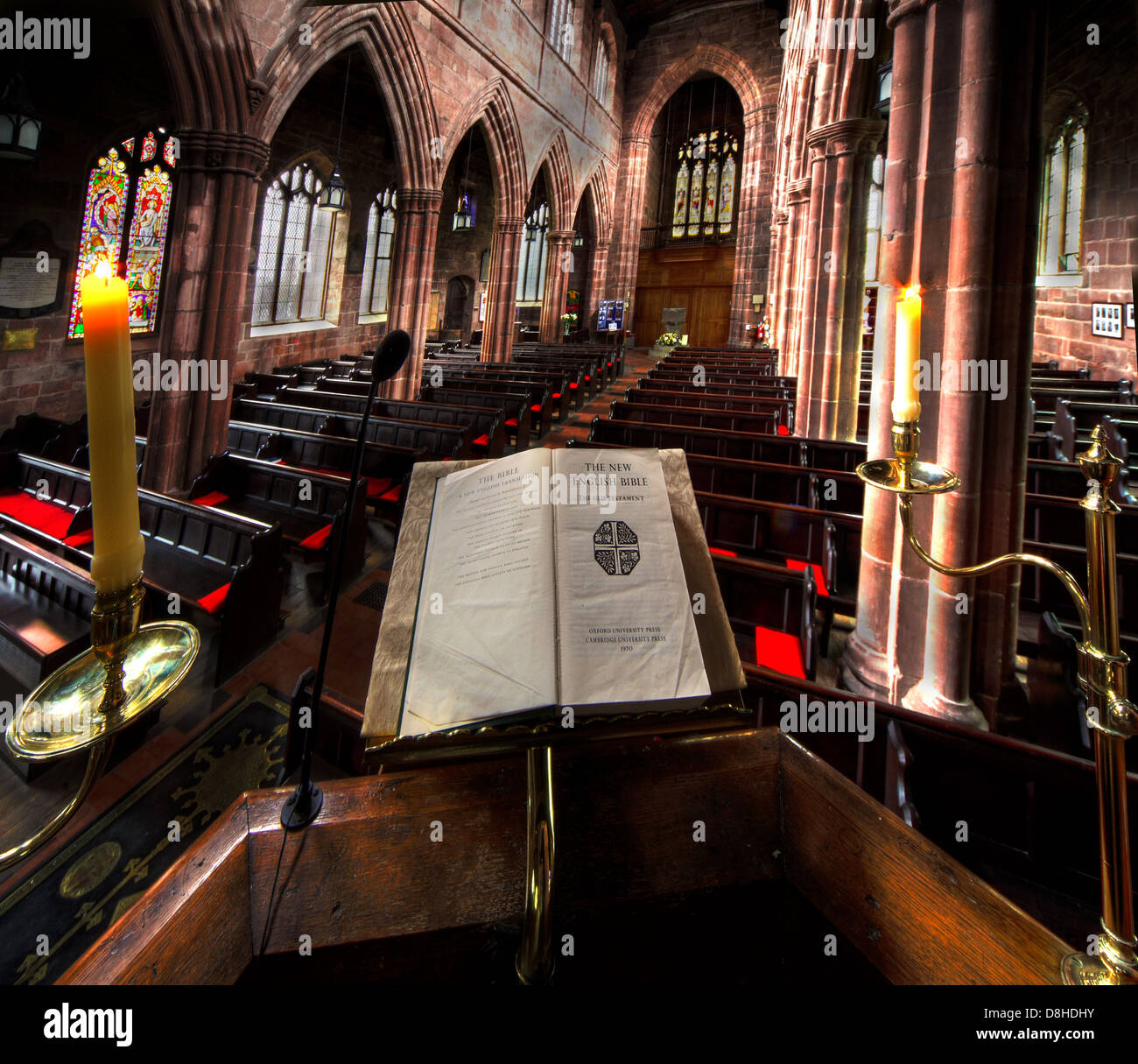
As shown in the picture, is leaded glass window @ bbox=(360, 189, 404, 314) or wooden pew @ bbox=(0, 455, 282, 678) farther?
leaded glass window @ bbox=(360, 189, 404, 314)

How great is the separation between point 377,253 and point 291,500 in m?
12.1

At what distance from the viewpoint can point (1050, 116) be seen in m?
11.2

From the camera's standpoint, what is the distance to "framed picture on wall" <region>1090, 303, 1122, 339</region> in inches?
393

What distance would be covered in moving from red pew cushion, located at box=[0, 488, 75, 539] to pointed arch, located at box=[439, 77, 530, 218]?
31.0 feet

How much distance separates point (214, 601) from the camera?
12.1 feet

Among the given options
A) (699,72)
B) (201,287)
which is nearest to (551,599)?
(201,287)

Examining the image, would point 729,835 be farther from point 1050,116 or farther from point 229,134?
point 1050,116

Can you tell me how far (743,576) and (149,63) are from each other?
35.8ft

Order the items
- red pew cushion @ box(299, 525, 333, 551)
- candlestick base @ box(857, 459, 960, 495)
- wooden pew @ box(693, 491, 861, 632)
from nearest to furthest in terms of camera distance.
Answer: candlestick base @ box(857, 459, 960, 495), wooden pew @ box(693, 491, 861, 632), red pew cushion @ box(299, 525, 333, 551)

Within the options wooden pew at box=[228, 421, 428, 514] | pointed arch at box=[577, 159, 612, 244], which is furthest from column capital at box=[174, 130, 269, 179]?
pointed arch at box=[577, 159, 612, 244]

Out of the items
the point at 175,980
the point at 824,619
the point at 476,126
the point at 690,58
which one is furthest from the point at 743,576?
the point at 690,58

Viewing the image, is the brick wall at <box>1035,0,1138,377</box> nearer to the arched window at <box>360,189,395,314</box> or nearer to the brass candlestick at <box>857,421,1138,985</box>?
the brass candlestick at <box>857,421,1138,985</box>

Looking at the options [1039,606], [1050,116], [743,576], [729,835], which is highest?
[1050,116]

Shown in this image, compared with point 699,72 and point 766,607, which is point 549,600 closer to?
point 766,607
